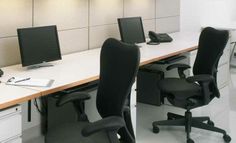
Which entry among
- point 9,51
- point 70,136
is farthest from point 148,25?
point 70,136

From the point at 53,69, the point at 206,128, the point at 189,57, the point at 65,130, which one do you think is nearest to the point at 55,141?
the point at 65,130

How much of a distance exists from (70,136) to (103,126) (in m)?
0.40

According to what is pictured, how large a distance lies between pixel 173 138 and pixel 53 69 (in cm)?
150

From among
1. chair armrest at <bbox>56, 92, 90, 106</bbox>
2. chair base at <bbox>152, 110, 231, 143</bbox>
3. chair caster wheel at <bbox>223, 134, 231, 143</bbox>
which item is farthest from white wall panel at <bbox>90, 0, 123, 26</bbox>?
chair caster wheel at <bbox>223, 134, 231, 143</bbox>

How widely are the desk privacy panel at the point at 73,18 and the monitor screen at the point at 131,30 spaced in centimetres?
27

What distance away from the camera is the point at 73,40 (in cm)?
361

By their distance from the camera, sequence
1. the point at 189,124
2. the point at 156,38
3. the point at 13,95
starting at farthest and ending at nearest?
1. the point at 156,38
2. the point at 189,124
3. the point at 13,95

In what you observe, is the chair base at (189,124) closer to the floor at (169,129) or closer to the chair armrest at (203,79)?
the floor at (169,129)

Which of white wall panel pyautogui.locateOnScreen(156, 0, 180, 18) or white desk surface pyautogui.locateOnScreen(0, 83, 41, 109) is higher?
white wall panel pyautogui.locateOnScreen(156, 0, 180, 18)

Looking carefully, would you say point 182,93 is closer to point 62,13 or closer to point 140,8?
point 62,13

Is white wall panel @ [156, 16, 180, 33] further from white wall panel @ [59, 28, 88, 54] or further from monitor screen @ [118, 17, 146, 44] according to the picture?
white wall panel @ [59, 28, 88, 54]

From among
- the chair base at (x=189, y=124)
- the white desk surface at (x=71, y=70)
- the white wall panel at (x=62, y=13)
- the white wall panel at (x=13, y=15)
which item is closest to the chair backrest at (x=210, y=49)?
the white desk surface at (x=71, y=70)

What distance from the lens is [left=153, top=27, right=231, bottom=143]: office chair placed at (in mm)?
3121

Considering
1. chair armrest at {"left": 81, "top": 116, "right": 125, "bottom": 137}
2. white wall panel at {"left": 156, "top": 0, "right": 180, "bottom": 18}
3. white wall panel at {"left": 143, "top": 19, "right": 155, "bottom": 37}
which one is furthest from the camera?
white wall panel at {"left": 156, "top": 0, "right": 180, "bottom": 18}
